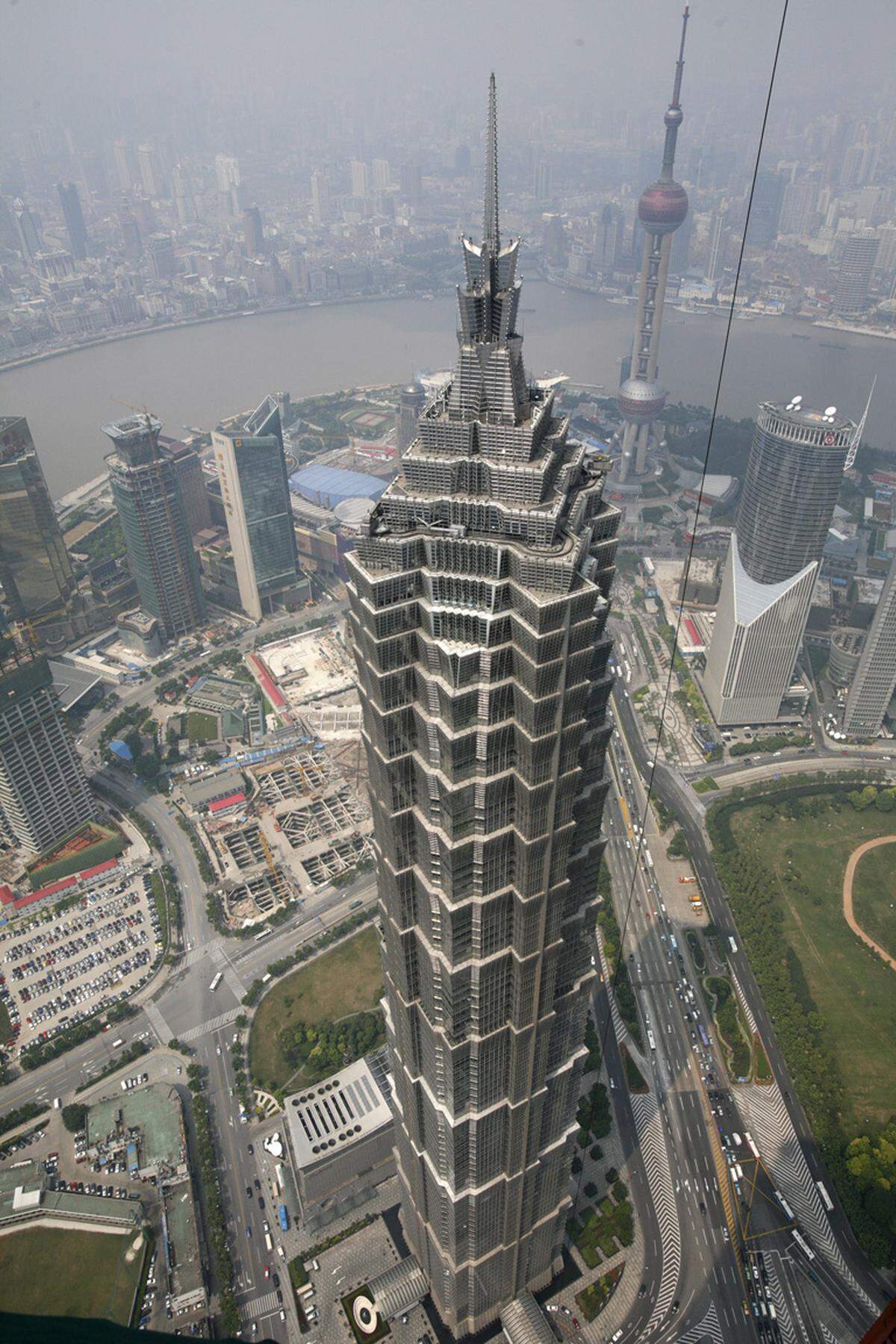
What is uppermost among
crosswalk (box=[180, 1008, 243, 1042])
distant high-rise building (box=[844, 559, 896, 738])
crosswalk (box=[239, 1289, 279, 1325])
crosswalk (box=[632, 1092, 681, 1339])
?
distant high-rise building (box=[844, 559, 896, 738])

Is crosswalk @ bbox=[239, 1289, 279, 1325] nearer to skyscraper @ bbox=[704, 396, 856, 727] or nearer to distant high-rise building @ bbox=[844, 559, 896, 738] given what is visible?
skyscraper @ bbox=[704, 396, 856, 727]

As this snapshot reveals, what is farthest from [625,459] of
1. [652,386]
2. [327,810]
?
[327,810]

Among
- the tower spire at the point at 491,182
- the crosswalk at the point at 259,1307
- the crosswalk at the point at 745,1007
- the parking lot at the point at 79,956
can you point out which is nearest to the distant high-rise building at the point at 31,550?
the parking lot at the point at 79,956

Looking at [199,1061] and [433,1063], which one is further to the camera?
[199,1061]

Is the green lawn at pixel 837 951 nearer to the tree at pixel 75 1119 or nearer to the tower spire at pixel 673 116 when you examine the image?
the tree at pixel 75 1119

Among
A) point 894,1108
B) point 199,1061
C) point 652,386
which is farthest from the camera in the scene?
point 652,386

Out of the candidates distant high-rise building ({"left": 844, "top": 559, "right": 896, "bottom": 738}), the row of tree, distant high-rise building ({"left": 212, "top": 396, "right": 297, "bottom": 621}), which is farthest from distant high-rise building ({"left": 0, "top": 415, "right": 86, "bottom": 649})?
distant high-rise building ({"left": 844, "top": 559, "right": 896, "bottom": 738})

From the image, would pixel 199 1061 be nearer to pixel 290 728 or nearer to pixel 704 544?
pixel 290 728
